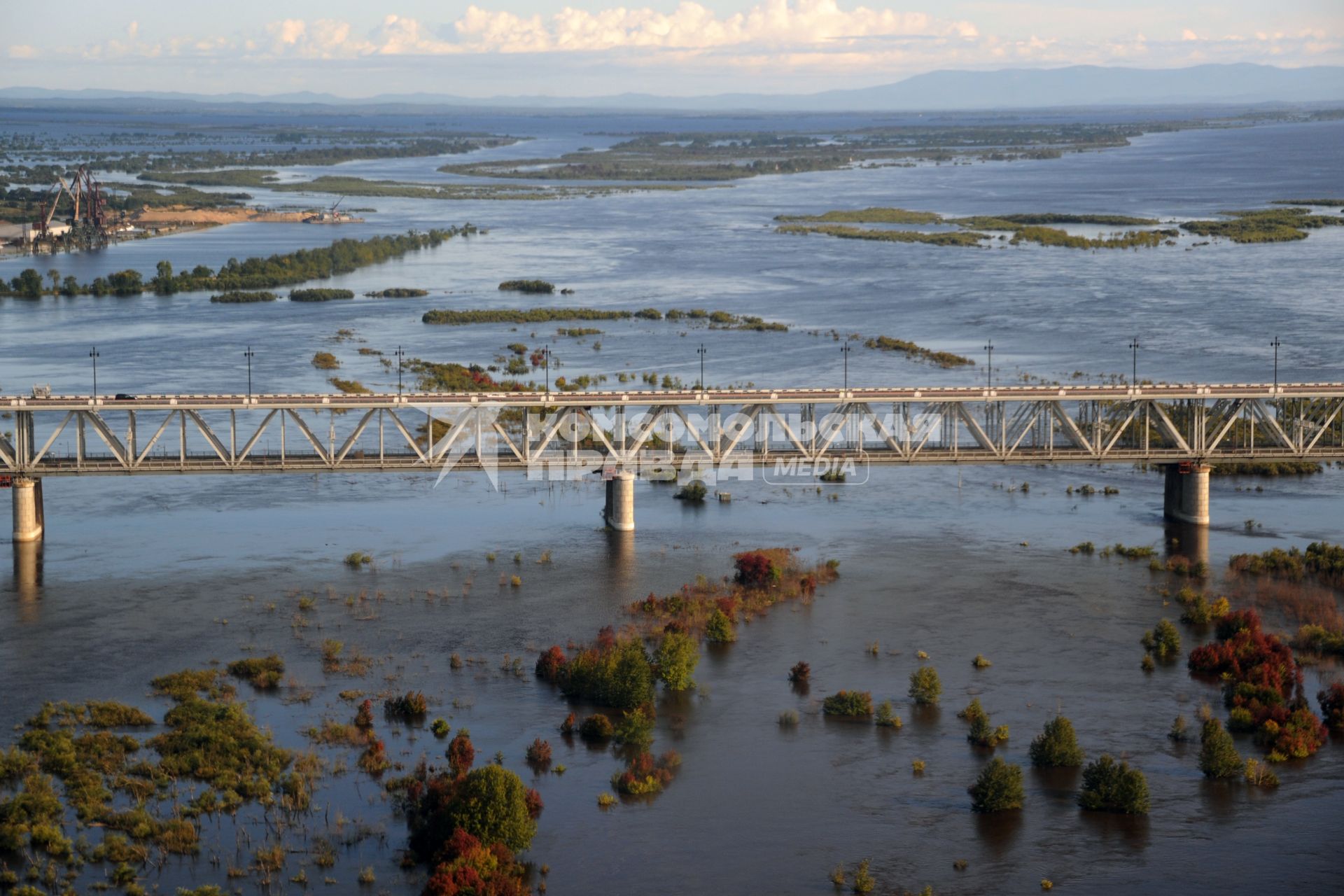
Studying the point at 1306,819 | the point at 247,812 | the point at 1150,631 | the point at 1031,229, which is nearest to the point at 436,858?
the point at 247,812


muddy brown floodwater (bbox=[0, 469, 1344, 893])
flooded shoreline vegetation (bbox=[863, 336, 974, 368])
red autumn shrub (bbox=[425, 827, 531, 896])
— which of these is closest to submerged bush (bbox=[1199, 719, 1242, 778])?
muddy brown floodwater (bbox=[0, 469, 1344, 893])

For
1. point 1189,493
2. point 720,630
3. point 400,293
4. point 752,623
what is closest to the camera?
point 720,630

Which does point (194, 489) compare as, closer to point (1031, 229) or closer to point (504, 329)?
point (504, 329)

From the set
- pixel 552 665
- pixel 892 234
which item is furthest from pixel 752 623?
pixel 892 234

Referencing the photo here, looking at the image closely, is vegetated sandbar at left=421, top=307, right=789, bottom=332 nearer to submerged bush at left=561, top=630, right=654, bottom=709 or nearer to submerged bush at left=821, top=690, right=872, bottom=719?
submerged bush at left=561, top=630, right=654, bottom=709

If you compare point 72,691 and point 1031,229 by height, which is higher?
point 1031,229

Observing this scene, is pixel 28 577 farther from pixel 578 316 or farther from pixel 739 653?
pixel 578 316

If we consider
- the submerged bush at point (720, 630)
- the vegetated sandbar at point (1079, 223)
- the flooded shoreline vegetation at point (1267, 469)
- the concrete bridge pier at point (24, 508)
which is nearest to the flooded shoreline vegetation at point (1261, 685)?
the submerged bush at point (720, 630)
